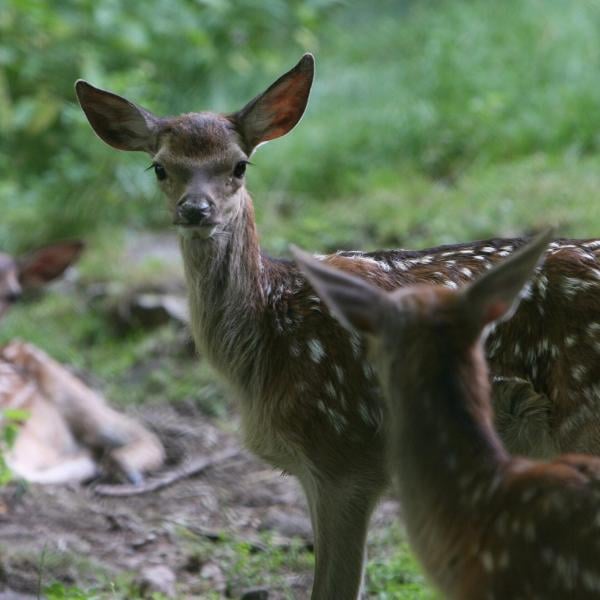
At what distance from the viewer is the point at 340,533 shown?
5.04 m

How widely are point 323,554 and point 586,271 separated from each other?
1.53 meters

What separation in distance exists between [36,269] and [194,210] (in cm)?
355

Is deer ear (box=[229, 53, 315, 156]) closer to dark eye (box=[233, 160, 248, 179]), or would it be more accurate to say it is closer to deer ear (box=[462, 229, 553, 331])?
dark eye (box=[233, 160, 248, 179])

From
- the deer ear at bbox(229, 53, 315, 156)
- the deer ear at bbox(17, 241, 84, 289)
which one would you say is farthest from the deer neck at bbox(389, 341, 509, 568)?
the deer ear at bbox(17, 241, 84, 289)

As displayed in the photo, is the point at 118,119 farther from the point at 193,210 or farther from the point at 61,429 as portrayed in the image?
the point at 61,429

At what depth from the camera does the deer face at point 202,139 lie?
5.23 metres

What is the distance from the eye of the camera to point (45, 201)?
437 inches

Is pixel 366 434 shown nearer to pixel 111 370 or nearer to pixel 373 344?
pixel 373 344

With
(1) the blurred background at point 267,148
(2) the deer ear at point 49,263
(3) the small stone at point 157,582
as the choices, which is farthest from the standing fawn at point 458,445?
(2) the deer ear at point 49,263

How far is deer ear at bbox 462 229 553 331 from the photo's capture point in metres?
3.72

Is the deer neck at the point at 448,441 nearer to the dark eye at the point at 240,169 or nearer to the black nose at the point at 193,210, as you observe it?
the black nose at the point at 193,210

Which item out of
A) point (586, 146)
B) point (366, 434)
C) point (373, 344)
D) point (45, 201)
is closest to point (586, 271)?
point (366, 434)

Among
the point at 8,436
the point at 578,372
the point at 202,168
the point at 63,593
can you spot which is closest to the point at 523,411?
the point at 578,372

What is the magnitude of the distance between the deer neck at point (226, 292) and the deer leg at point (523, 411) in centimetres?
106
